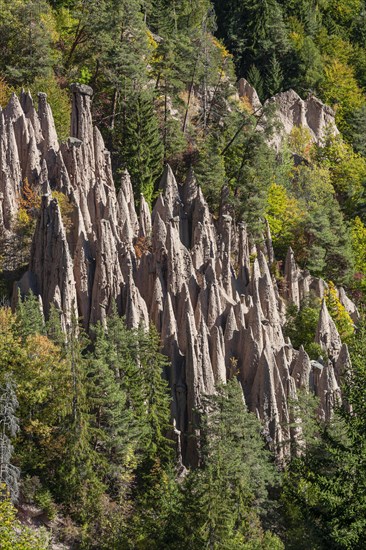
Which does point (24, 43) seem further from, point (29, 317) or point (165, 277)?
point (29, 317)

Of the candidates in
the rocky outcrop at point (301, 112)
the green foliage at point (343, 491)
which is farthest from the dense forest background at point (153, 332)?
the rocky outcrop at point (301, 112)

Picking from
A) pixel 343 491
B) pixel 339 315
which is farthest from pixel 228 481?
pixel 339 315

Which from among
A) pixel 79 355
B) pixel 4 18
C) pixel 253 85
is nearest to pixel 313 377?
pixel 79 355

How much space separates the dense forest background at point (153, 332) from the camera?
4003cm

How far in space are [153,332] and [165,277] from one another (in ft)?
16.1

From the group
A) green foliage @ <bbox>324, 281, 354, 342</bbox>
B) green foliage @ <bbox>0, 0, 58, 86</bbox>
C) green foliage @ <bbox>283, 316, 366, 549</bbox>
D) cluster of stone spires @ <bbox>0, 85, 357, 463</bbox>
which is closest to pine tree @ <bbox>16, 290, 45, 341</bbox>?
cluster of stone spires @ <bbox>0, 85, 357, 463</bbox>

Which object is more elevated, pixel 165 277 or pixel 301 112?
pixel 301 112

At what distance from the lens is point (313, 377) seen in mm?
53031

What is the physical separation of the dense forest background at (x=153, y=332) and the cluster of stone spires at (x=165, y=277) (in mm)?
1494

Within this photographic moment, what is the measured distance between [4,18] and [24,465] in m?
35.9

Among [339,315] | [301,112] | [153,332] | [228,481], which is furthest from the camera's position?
[301,112]

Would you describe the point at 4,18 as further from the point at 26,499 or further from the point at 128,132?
the point at 26,499

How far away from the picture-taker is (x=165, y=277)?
5194 cm

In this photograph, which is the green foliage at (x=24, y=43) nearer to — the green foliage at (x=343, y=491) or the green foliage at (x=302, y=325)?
the green foliage at (x=302, y=325)
